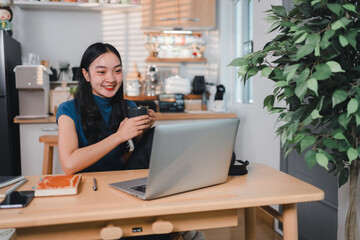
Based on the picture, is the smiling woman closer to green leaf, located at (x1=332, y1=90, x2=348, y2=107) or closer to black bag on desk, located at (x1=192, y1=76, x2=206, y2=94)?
green leaf, located at (x1=332, y1=90, x2=348, y2=107)

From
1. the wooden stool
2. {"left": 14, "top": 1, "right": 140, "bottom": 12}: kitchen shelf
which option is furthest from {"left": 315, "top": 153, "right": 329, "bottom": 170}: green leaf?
{"left": 14, "top": 1, "right": 140, "bottom": 12}: kitchen shelf

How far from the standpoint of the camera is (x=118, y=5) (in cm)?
381

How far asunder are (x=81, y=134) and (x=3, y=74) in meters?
2.05

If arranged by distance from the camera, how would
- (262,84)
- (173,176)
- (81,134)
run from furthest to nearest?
(262,84) → (81,134) → (173,176)

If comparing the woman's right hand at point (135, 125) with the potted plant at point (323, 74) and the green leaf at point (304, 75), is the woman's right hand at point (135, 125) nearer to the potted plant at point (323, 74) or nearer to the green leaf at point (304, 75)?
the potted plant at point (323, 74)

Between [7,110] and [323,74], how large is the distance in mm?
3127

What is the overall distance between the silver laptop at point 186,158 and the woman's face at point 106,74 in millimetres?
651

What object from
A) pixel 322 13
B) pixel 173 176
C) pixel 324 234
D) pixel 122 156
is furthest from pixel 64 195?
pixel 324 234

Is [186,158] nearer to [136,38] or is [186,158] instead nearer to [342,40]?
[342,40]

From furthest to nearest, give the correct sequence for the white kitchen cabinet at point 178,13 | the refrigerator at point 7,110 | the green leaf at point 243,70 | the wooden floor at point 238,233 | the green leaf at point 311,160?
1. the white kitchen cabinet at point 178,13
2. the refrigerator at point 7,110
3. the wooden floor at point 238,233
4. the green leaf at point 243,70
5. the green leaf at point 311,160

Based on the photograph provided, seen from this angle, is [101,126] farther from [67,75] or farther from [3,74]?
[67,75]

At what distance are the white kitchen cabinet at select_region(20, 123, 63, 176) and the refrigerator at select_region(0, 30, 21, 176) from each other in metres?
0.34

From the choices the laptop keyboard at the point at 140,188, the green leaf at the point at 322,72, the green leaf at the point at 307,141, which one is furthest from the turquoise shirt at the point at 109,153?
the green leaf at the point at 322,72

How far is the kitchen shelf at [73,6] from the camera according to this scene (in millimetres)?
3646
